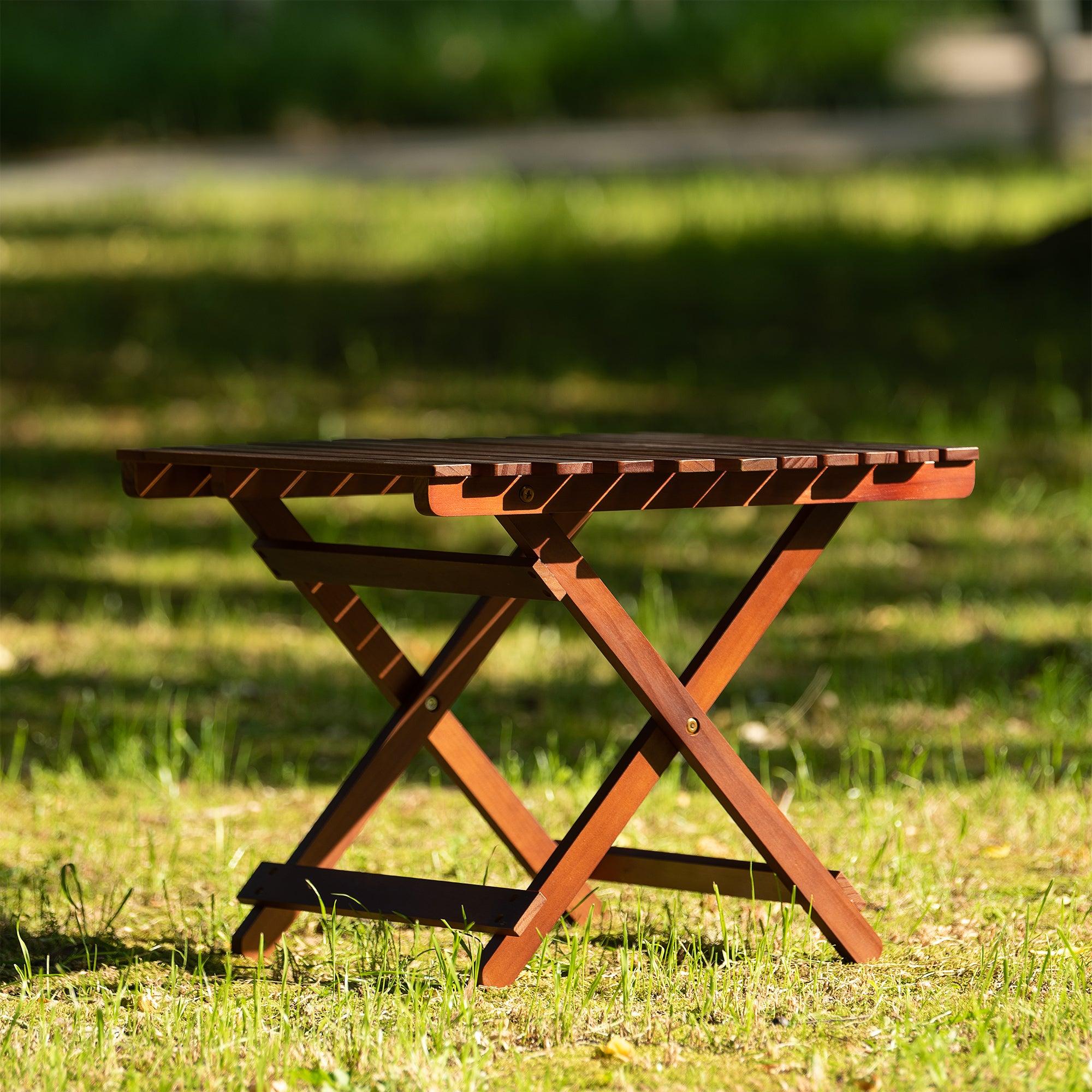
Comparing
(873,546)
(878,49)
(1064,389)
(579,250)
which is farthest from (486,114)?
(873,546)

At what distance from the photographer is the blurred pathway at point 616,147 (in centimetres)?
1241

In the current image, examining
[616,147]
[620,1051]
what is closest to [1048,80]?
[616,147]

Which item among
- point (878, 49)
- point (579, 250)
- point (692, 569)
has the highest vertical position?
point (878, 49)

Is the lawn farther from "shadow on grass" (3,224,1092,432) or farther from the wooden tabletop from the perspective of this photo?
the wooden tabletop

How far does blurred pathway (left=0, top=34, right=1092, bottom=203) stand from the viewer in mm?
12414

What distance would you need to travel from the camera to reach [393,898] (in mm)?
3082

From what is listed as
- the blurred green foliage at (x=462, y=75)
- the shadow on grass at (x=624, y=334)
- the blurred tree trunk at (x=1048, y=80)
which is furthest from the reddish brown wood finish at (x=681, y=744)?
the blurred green foliage at (x=462, y=75)

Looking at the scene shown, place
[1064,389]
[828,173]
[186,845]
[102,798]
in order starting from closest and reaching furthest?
[186,845], [102,798], [1064,389], [828,173]

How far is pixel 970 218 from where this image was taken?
9969 mm

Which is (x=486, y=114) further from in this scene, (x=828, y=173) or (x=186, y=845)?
(x=186, y=845)

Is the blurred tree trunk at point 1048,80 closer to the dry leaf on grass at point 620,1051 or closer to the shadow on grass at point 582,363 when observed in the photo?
the shadow on grass at point 582,363

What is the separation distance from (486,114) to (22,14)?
10457 mm

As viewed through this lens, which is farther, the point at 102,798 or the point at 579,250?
the point at 579,250

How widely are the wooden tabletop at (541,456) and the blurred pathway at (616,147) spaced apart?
877cm
